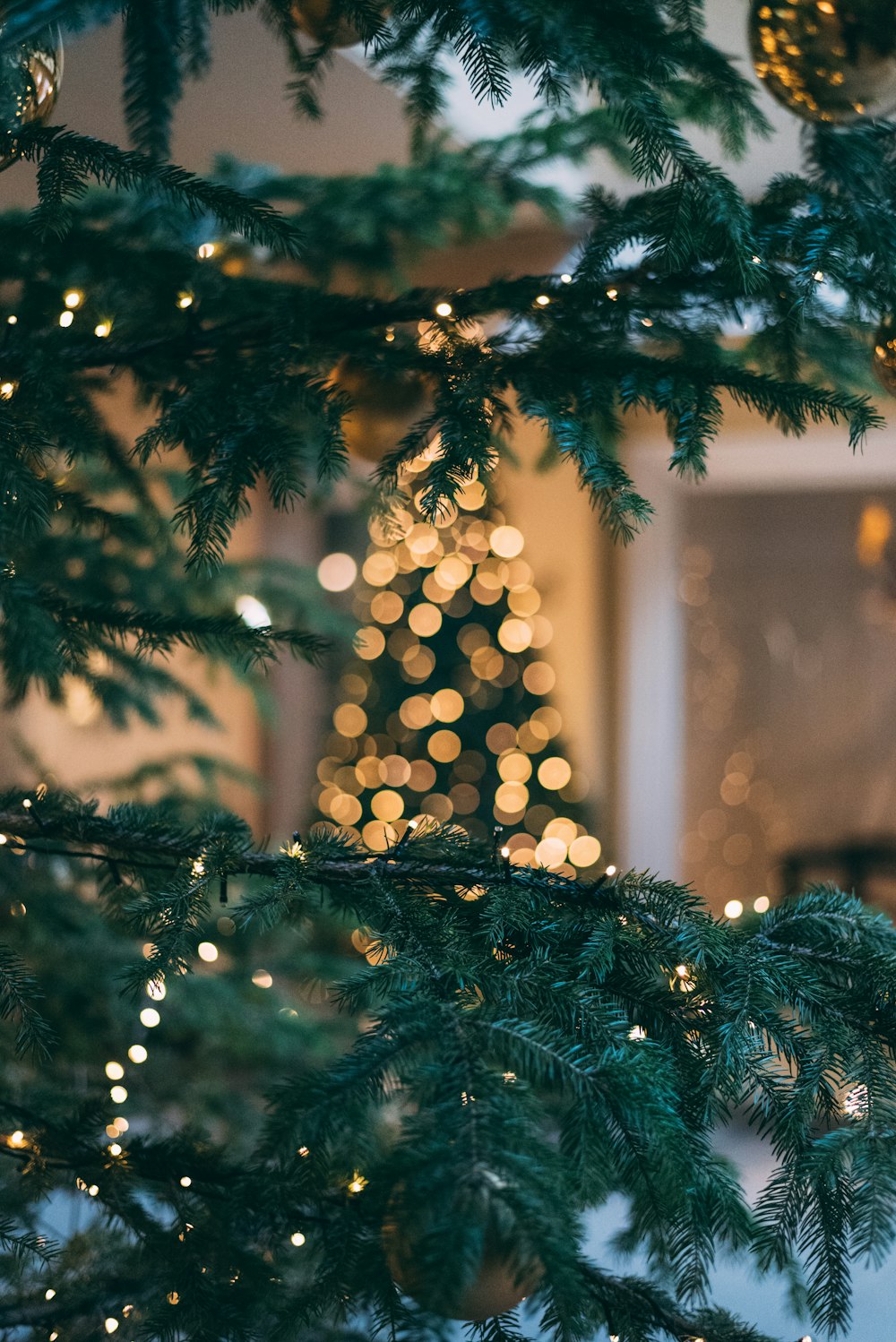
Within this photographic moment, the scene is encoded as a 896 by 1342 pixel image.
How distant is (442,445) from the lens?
0.78 metres

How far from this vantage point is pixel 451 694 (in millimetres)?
3584

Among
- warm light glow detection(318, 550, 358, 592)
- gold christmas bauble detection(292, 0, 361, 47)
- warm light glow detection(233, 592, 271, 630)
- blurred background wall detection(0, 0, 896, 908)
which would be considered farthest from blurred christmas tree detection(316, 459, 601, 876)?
gold christmas bauble detection(292, 0, 361, 47)

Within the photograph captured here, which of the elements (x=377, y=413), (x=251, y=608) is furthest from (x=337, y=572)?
(x=377, y=413)

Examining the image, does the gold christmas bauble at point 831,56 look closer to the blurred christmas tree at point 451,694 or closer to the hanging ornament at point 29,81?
the hanging ornament at point 29,81

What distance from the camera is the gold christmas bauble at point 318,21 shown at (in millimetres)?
919

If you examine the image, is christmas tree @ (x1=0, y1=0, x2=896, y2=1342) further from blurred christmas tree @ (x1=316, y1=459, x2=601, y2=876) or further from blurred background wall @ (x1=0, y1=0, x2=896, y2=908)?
blurred christmas tree @ (x1=316, y1=459, x2=601, y2=876)

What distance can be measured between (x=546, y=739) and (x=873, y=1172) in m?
2.91

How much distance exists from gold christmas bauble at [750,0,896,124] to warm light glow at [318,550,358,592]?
3269 millimetres

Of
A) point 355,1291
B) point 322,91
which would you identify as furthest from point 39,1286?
point 322,91

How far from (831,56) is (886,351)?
25 centimetres

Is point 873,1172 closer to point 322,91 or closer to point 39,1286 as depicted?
point 39,1286

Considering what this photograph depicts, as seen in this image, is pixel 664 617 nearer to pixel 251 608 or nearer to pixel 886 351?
pixel 251 608

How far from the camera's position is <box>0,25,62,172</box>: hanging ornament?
782 mm

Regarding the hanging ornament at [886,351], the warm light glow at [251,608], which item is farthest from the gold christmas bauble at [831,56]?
the warm light glow at [251,608]
